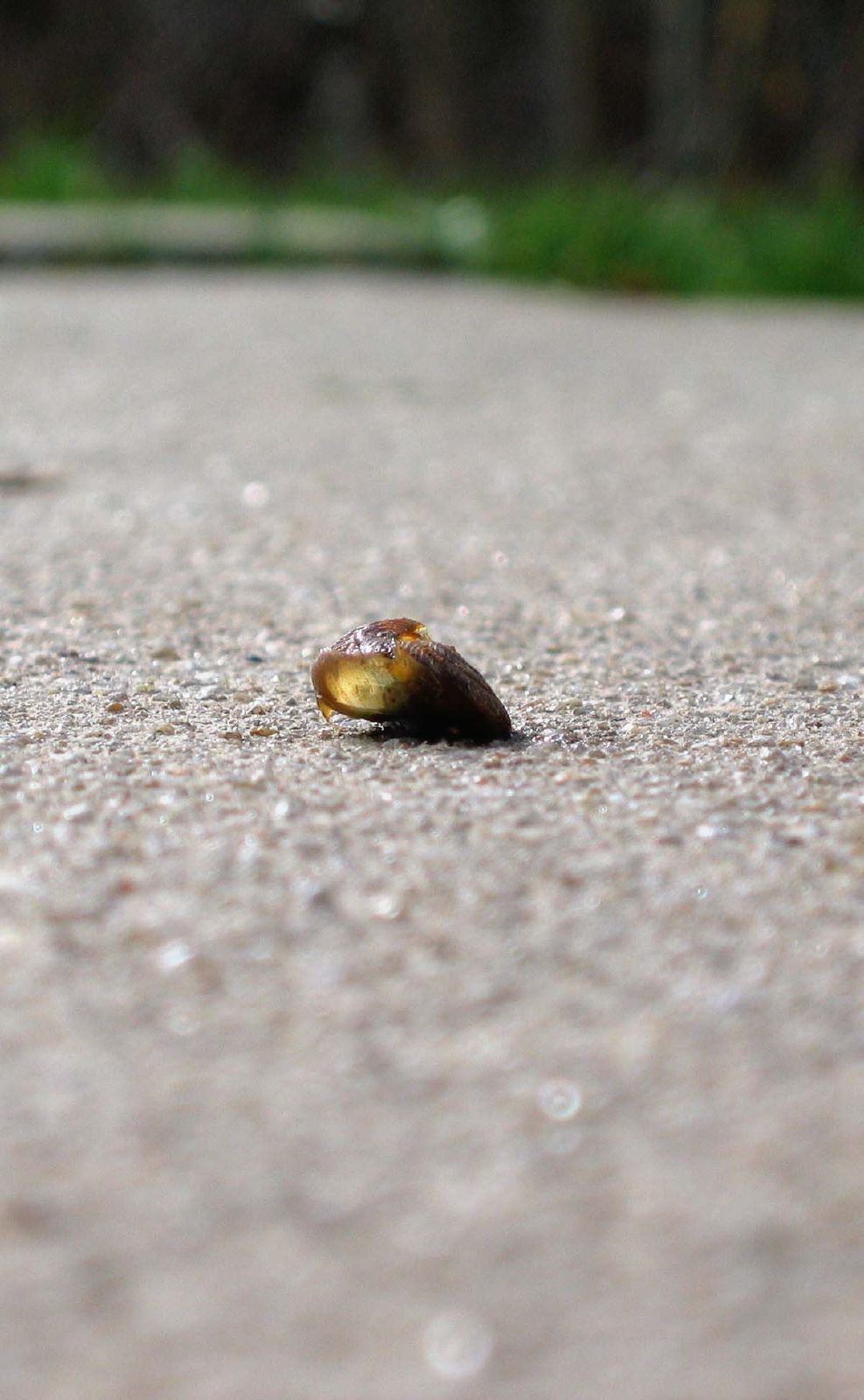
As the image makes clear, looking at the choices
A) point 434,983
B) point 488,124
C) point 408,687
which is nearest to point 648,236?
point 488,124

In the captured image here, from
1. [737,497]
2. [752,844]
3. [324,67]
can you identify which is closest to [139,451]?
[737,497]

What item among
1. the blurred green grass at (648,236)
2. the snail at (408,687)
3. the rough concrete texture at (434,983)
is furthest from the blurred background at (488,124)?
the snail at (408,687)

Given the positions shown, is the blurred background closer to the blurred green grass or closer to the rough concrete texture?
the blurred green grass

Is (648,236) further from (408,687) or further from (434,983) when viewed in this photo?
(434,983)

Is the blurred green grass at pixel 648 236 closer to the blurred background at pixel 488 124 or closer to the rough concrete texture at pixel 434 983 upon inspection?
the blurred background at pixel 488 124

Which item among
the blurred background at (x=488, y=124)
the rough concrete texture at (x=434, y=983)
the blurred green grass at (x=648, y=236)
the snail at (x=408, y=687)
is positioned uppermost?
Answer: the blurred background at (x=488, y=124)
